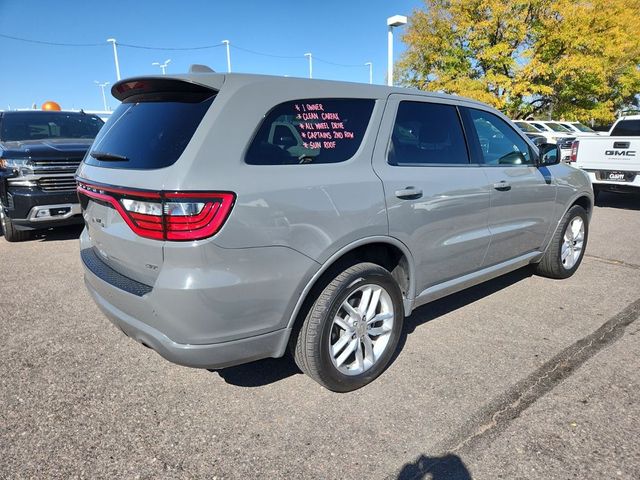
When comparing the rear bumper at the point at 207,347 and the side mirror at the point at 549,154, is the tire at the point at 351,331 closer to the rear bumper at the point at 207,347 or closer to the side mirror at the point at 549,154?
the rear bumper at the point at 207,347

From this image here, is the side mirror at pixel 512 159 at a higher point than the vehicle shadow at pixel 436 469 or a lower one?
higher

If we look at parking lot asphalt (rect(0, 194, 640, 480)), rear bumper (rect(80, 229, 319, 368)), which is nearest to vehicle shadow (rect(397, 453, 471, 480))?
parking lot asphalt (rect(0, 194, 640, 480))

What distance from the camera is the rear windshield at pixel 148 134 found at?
7.15 ft

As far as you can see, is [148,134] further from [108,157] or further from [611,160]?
[611,160]

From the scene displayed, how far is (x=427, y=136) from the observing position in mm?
3146

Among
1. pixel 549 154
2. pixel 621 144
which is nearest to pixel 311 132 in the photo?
pixel 549 154

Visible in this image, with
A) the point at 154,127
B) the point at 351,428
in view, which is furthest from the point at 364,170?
the point at 351,428

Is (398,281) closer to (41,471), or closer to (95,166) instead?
(95,166)

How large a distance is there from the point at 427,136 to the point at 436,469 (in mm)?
2089

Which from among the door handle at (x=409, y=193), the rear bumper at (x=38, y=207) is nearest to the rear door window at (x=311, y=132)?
the door handle at (x=409, y=193)

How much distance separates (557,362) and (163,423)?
2.51m

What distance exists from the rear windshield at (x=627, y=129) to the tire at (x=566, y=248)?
631cm

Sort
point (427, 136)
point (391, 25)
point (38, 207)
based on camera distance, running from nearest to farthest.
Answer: point (427, 136), point (38, 207), point (391, 25)

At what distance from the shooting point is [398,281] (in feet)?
9.82
